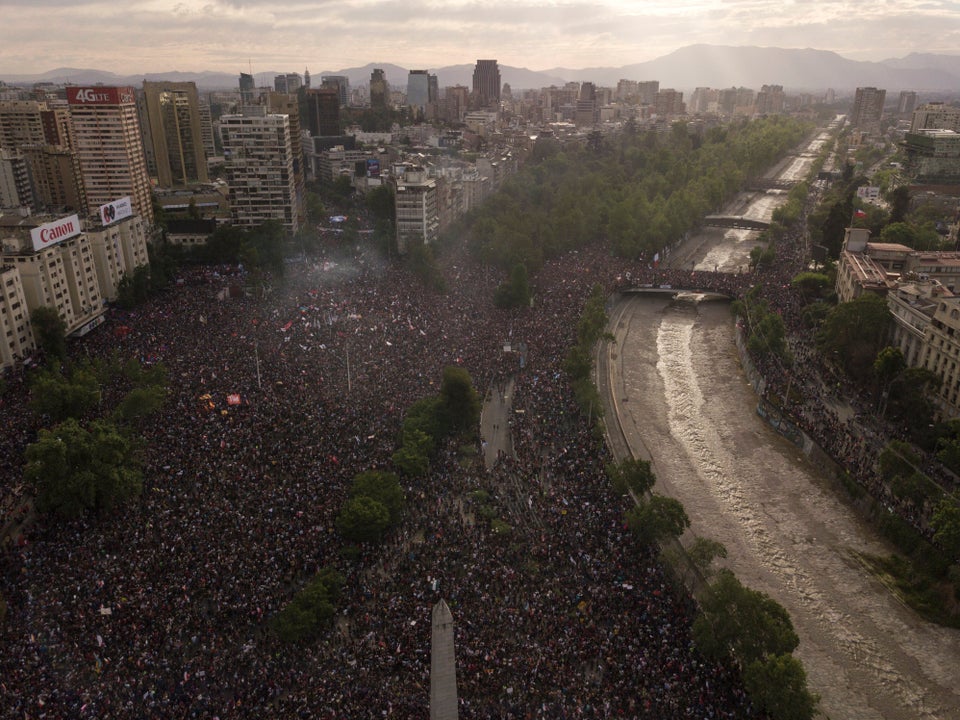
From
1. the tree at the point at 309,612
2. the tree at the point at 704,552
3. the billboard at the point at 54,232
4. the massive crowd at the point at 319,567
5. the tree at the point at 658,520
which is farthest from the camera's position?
the billboard at the point at 54,232

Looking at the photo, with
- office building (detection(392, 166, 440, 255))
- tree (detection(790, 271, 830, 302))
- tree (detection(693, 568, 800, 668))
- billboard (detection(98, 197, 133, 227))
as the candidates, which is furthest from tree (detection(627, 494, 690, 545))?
billboard (detection(98, 197, 133, 227))

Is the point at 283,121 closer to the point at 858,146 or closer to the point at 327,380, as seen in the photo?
the point at 327,380

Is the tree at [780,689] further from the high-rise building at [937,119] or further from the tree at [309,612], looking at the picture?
the high-rise building at [937,119]

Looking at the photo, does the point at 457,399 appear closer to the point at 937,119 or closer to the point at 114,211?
the point at 114,211

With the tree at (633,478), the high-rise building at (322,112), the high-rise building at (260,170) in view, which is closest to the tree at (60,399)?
the tree at (633,478)

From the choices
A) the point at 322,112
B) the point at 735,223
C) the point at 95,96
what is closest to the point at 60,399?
the point at 95,96
